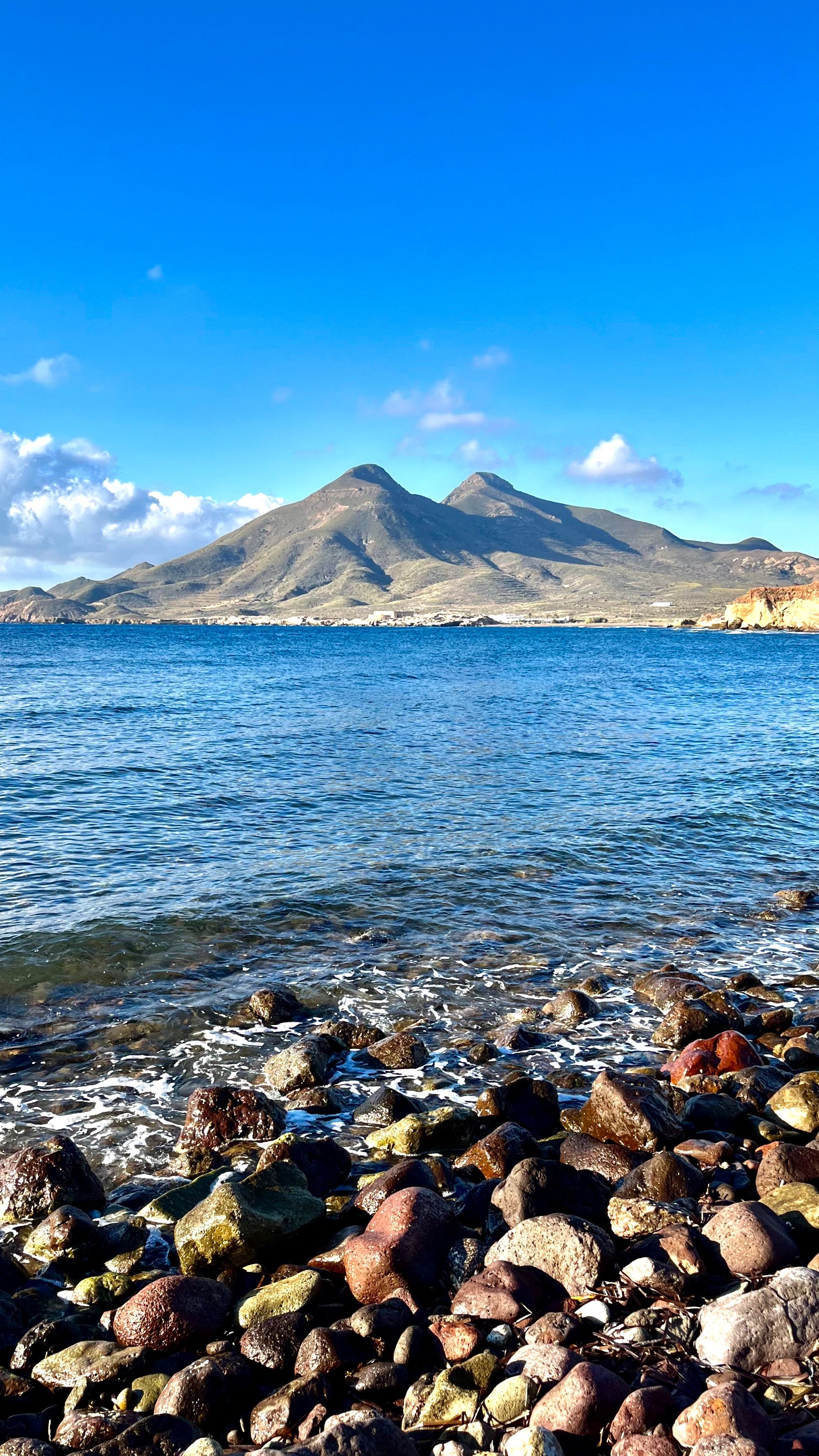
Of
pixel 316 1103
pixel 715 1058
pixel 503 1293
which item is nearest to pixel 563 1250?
pixel 503 1293

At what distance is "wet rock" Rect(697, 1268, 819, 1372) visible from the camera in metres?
5.98

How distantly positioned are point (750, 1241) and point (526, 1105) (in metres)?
3.43

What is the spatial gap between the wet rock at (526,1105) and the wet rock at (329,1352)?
373 cm

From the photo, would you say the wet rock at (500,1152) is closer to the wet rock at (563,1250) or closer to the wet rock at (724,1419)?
the wet rock at (563,1250)

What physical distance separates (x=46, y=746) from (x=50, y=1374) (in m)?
32.9

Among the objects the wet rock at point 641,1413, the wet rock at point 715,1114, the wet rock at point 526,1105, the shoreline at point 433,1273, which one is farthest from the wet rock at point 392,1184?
the wet rock at point 715,1114

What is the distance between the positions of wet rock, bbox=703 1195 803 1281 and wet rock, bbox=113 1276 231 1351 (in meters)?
4.01

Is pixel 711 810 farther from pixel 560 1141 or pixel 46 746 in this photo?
pixel 46 746

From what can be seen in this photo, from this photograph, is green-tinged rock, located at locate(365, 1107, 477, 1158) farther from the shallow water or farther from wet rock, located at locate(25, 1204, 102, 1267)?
wet rock, located at locate(25, 1204, 102, 1267)

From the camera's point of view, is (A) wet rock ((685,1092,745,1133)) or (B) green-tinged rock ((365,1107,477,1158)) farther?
(A) wet rock ((685,1092,745,1133))

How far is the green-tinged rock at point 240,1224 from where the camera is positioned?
755 cm

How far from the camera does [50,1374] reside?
6383 mm

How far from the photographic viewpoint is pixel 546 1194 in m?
7.98

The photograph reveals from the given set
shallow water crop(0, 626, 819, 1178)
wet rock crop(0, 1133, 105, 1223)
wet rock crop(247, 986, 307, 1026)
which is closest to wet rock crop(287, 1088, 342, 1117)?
shallow water crop(0, 626, 819, 1178)
